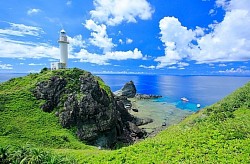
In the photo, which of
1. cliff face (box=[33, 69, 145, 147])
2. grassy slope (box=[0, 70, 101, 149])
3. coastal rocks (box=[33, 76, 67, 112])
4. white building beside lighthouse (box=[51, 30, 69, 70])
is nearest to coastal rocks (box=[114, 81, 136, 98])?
white building beside lighthouse (box=[51, 30, 69, 70])

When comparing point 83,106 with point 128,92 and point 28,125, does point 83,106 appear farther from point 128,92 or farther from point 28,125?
point 128,92

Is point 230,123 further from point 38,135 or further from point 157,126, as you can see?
point 157,126

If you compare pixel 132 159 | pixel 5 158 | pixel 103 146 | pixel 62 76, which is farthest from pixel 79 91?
pixel 132 159

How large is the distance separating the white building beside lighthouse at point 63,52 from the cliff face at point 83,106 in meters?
10.2

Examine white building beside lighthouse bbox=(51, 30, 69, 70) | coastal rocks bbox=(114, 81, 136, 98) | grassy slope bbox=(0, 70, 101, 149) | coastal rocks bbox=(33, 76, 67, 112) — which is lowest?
coastal rocks bbox=(114, 81, 136, 98)

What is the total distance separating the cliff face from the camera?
30.9 metres

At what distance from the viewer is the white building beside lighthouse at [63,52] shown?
45.7 m

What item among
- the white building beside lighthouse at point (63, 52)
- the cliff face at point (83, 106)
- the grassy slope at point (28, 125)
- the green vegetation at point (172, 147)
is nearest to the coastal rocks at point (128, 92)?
the white building beside lighthouse at point (63, 52)

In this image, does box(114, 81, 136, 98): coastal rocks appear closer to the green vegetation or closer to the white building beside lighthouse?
the white building beside lighthouse

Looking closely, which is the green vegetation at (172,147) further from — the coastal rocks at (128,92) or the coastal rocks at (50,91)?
the coastal rocks at (128,92)

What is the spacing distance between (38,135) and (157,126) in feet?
88.8

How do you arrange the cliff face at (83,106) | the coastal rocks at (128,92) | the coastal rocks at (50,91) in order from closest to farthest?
the cliff face at (83,106) → the coastal rocks at (50,91) → the coastal rocks at (128,92)

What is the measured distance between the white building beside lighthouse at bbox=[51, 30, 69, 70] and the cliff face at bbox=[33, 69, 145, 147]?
1021cm

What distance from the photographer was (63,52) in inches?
1827
